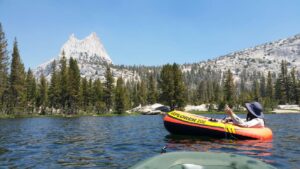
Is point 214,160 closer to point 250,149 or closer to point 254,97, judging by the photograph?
point 250,149

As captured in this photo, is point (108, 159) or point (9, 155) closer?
point (108, 159)

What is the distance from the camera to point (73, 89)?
95500 millimetres

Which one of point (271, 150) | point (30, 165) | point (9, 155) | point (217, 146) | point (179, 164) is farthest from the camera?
point (217, 146)

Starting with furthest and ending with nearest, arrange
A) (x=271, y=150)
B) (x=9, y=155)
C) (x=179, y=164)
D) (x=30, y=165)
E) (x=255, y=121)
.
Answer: (x=255, y=121)
(x=271, y=150)
(x=9, y=155)
(x=30, y=165)
(x=179, y=164)

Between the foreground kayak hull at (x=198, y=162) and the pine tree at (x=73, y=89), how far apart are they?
306 ft

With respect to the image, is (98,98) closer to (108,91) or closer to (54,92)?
(108,91)

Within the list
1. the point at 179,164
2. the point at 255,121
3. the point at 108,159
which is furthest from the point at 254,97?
the point at 179,164

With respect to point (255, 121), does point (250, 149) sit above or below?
below

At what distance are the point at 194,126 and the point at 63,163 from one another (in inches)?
396

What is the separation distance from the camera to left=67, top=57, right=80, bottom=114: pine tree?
94938 millimetres

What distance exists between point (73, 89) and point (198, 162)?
3715 inches

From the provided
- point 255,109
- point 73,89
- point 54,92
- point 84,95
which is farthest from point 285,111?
point 255,109

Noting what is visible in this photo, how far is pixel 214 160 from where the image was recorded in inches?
163

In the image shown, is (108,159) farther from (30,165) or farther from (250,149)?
(250,149)
